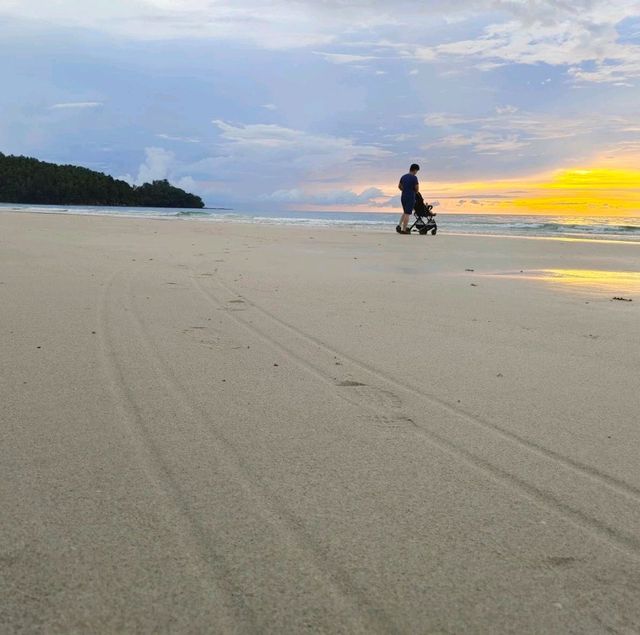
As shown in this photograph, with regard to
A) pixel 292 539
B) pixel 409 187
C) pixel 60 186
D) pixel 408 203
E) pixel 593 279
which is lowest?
pixel 292 539

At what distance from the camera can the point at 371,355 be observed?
12.9 ft

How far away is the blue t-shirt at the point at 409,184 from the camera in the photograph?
57.0 feet

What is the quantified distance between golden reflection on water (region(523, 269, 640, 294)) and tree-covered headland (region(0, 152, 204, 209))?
73286 millimetres

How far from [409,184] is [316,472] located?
15898 millimetres

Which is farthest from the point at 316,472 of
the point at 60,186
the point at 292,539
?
the point at 60,186

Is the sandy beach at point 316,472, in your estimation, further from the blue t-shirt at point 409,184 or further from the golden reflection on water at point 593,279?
the blue t-shirt at point 409,184

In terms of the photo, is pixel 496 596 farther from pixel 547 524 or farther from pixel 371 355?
pixel 371 355

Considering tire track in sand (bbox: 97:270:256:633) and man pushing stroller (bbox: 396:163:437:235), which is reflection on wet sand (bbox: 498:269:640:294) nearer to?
tire track in sand (bbox: 97:270:256:633)

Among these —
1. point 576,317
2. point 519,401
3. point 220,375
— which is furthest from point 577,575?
point 576,317

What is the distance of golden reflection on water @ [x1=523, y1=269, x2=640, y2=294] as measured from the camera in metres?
7.23

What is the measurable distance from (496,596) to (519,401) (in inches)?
63.6

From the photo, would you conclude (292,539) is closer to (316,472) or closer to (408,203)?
(316,472)

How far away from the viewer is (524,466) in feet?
7.66

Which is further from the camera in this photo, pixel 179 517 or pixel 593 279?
pixel 593 279
